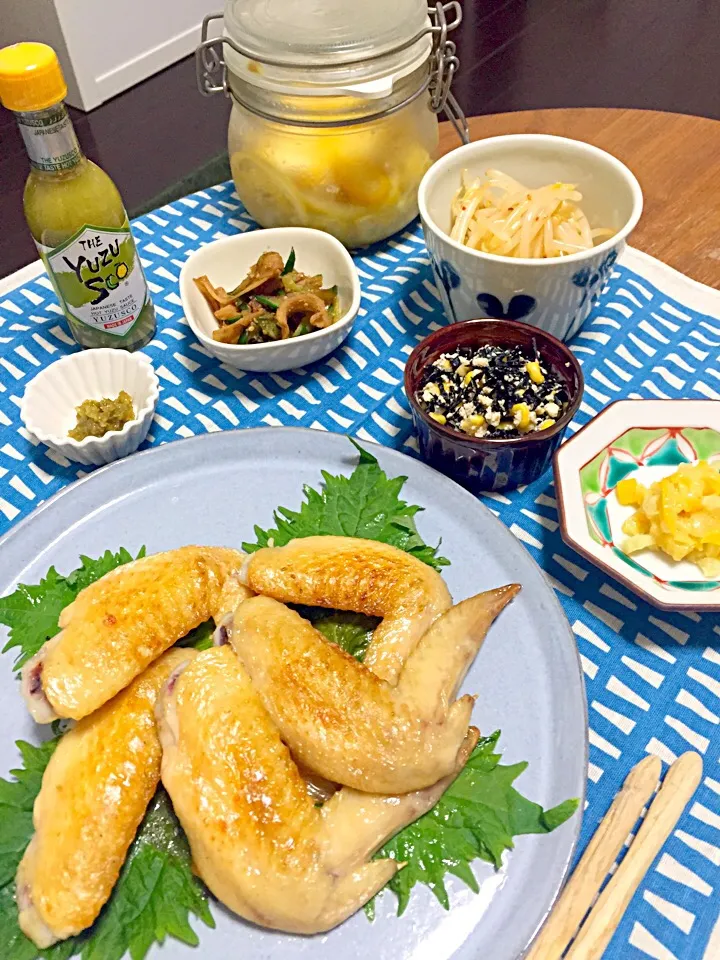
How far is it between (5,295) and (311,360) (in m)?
1.06

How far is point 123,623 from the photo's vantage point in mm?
→ 1324

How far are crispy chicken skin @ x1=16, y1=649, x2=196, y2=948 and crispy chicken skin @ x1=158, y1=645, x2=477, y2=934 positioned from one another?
0.20ft

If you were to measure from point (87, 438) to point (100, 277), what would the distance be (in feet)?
→ 1.39

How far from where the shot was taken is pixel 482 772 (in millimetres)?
1277

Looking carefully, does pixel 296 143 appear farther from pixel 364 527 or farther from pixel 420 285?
pixel 364 527

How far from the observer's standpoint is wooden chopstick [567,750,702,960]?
1.14 metres

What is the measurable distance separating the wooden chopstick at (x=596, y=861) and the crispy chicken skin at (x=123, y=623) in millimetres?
743

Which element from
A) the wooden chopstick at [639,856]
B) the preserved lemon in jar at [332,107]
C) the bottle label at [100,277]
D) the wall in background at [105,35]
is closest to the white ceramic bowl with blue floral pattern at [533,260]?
the preserved lemon in jar at [332,107]

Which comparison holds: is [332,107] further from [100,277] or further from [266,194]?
[100,277]

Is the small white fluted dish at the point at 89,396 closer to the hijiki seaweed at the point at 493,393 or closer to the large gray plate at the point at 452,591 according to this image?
the large gray plate at the point at 452,591

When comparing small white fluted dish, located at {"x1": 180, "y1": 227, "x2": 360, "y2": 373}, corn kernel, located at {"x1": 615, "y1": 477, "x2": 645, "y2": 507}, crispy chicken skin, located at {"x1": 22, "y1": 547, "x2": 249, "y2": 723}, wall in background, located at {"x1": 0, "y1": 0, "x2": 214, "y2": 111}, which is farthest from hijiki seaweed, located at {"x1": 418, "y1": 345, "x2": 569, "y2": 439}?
wall in background, located at {"x1": 0, "y1": 0, "x2": 214, "y2": 111}

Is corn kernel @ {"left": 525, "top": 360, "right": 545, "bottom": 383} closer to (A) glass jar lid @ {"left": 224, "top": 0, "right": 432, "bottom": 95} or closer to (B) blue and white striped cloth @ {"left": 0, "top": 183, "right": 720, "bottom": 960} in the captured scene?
(B) blue and white striped cloth @ {"left": 0, "top": 183, "right": 720, "bottom": 960}

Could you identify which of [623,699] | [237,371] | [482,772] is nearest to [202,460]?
[237,371]

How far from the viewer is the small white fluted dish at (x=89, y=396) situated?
180 centimetres
